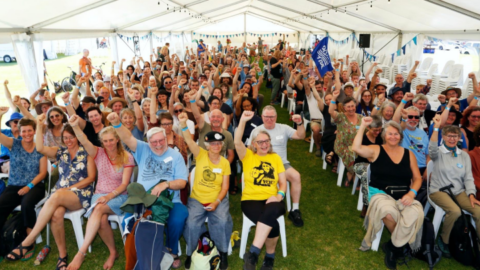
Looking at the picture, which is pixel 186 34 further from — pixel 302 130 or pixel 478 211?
pixel 478 211

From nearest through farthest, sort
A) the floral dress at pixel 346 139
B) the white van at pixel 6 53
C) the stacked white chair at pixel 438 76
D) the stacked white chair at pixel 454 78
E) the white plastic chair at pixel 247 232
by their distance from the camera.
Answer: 1. the white plastic chair at pixel 247 232
2. the floral dress at pixel 346 139
3. the stacked white chair at pixel 454 78
4. the stacked white chair at pixel 438 76
5. the white van at pixel 6 53

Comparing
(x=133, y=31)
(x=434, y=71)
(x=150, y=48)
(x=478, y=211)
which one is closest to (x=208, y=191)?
(x=478, y=211)

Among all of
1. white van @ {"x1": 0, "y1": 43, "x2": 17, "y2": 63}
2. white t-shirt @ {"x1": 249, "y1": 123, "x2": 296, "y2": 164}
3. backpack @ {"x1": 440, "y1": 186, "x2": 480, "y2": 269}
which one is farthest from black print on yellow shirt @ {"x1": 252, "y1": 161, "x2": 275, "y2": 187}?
white van @ {"x1": 0, "y1": 43, "x2": 17, "y2": 63}

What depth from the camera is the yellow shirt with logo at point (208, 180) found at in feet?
9.53

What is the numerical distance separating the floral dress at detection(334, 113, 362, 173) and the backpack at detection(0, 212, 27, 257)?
370 centimetres

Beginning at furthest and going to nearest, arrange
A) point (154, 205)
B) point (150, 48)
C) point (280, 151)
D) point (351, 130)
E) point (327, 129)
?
point (150, 48)
point (327, 129)
point (351, 130)
point (280, 151)
point (154, 205)

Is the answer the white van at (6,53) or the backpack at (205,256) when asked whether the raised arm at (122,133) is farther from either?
the white van at (6,53)

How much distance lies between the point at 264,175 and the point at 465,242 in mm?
1877

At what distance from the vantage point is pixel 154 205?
262cm

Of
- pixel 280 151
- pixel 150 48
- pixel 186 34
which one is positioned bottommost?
pixel 280 151

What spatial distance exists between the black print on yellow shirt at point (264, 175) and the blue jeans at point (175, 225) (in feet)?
2.38

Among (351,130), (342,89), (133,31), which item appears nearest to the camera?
(351,130)

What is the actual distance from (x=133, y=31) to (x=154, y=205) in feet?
32.0

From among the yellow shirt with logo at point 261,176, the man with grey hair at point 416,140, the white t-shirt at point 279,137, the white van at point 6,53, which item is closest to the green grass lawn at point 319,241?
the yellow shirt with logo at point 261,176
